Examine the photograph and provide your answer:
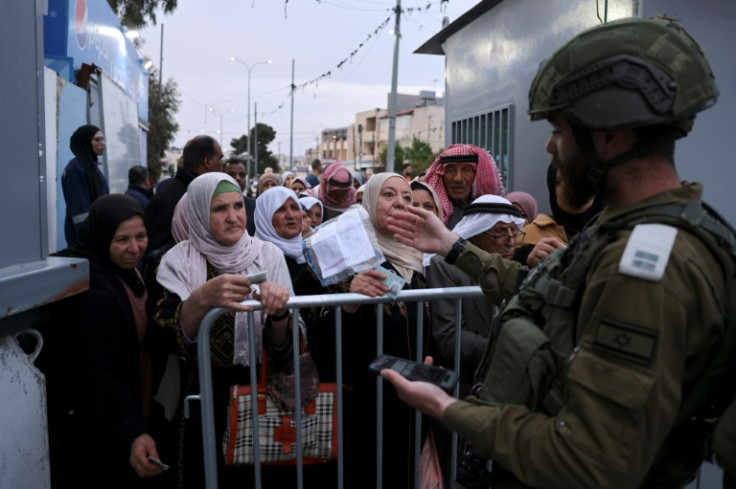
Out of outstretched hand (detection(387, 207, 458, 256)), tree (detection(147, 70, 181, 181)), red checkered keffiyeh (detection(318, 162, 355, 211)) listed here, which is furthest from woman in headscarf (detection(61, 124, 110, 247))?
tree (detection(147, 70, 181, 181))

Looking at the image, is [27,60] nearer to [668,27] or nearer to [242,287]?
[242,287]

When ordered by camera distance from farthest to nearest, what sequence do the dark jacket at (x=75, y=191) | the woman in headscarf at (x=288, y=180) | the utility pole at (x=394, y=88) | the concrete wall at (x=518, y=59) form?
the utility pole at (x=394, y=88) → the woman in headscarf at (x=288, y=180) → the dark jacket at (x=75, y=191) → the concrete wall at (x=518, y=59)

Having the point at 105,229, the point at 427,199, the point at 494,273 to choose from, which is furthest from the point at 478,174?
the point at 105,229

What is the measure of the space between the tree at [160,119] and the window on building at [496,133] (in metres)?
23.8

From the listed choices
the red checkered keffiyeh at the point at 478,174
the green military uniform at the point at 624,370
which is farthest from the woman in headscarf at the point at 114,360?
the red checkered keffiyeh at the point at 478,174

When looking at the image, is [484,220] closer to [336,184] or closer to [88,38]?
[336,184]

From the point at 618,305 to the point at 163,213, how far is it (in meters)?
4.13

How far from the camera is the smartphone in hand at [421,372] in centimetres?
172

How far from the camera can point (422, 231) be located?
2.43 metres

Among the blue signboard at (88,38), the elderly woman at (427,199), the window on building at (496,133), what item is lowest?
the elderly woman at (427,199)

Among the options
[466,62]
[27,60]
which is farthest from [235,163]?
[27,60]

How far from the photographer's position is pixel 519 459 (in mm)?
1329

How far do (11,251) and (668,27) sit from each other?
91.8 inches

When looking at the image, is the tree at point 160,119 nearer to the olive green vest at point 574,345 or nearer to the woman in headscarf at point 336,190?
the woman in headscarf at point 336,190
